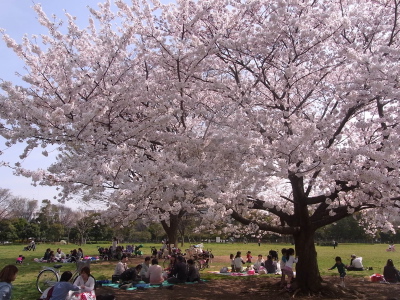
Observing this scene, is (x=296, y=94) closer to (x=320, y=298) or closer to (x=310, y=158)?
(x=310, y=158)

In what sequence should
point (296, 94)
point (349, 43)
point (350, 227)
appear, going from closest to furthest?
point (349, 43), point (296, 94), point (350, 227)

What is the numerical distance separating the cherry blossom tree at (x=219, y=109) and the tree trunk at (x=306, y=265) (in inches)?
1.1

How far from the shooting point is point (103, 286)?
1136cm

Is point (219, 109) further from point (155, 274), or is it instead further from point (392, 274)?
point (392, 274)

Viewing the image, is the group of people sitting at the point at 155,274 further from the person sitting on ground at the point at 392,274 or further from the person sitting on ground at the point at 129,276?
the person sitting on ground at the point at 392,274

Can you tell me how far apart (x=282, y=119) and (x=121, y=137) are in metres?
3.82

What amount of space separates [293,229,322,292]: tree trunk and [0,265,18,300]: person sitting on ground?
786 cm

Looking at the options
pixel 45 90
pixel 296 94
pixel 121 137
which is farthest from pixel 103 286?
pixel 296 94

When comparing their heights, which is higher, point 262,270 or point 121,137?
point 121,137

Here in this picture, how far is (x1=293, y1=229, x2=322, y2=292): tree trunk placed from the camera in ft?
34.4

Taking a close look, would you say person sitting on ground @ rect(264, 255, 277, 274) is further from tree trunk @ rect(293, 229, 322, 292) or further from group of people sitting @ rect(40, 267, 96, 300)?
group of people sitting @ rect(40, 267, 96, 300)

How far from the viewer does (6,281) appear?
5.16 m

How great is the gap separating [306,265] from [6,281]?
805cm

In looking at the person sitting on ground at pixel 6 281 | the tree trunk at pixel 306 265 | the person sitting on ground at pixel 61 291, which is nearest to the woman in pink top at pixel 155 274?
the tree trunk at pixel 306 265
